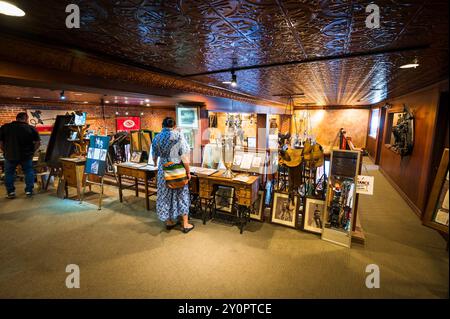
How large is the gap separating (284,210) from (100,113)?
787 centimetres

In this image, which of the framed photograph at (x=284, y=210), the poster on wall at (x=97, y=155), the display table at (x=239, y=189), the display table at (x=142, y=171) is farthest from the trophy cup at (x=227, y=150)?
the poster on wall at (x=97, y=155)

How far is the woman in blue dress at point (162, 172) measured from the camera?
Answer: 306cm

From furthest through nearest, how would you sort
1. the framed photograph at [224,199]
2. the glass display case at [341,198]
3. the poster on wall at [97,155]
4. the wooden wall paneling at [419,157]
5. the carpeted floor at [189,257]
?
the poster on wall at [97,155], the framed photograph at [224,199], the wooden wall paneling at [419,157], the glass display case at [341,198], the carpeted floor at [189,257]

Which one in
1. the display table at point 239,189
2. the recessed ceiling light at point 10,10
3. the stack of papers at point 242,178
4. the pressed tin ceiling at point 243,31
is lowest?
the display table at point 239,189

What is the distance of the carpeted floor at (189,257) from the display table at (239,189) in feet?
0.78

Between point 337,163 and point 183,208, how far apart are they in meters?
2.23

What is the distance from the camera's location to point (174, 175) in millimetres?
3066

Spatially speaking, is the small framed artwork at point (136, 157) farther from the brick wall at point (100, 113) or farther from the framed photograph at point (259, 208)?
the framed photograph at point (259, 208)

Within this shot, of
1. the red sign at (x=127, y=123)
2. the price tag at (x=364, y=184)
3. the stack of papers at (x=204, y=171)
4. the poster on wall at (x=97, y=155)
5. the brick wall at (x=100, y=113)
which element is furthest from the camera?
the red sign at (x=127, y=123)

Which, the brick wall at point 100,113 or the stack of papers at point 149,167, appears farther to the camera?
the brick wall at point 100,113

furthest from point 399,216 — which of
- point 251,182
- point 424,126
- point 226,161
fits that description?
point 226,161

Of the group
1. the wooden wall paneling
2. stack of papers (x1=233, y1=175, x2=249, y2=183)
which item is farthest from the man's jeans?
the wooden wall paneling

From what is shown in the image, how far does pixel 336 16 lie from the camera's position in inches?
64.3

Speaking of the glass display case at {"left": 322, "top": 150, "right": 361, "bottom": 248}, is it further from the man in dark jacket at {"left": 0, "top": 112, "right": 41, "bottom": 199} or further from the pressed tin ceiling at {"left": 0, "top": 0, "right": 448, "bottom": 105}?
the man in dark jacket at {"left": 0, "top": 112, "right": 41, "bottom": 199}
